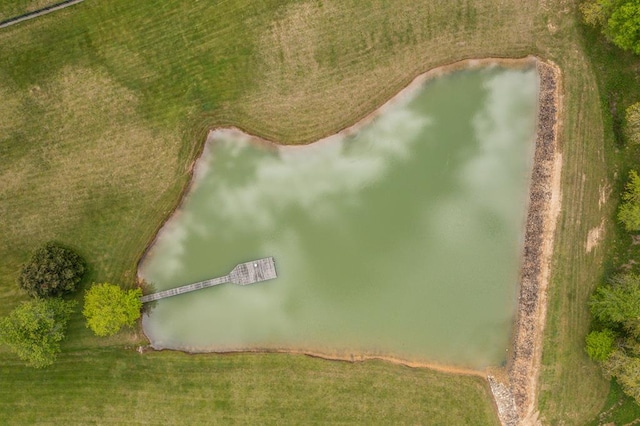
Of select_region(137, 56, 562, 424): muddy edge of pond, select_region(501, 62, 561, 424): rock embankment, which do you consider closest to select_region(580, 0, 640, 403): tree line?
select_region(501, 62, 561, 424): rock embankment

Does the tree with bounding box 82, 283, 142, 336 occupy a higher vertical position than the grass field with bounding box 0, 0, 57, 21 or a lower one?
lower

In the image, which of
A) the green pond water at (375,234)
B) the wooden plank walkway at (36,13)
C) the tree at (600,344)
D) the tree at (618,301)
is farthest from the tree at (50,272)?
the tree at (618,301)

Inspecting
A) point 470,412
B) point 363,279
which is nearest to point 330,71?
point 363,279

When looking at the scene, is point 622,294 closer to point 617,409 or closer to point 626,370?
point 626,370

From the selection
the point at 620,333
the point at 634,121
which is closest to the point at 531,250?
the point at 620,333

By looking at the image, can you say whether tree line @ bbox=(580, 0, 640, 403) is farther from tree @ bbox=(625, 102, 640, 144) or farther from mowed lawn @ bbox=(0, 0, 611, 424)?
mowed lawn @ bbox=(0, 0, 611, 424)

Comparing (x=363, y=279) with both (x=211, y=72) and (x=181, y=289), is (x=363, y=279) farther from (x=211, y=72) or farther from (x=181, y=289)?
(x=211, y=72)

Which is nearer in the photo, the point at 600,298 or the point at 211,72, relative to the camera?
the point at 600,298
